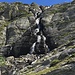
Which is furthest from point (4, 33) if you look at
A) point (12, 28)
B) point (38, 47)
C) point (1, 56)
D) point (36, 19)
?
point (38, 47)

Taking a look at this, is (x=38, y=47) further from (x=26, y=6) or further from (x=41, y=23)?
(x=26, y=6)

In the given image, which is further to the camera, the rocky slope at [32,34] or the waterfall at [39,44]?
the waterfall at [39,44]

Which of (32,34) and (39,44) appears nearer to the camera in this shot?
(39,44)

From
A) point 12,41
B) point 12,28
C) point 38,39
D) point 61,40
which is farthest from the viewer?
point 12,28

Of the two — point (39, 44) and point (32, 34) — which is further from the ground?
point (32, 34)

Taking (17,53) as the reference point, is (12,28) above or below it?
above

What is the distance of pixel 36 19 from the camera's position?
445 ft

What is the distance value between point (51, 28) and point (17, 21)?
2984cm

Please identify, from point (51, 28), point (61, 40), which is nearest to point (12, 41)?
point (51, 28)

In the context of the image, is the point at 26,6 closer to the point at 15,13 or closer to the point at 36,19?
the point at 15,13

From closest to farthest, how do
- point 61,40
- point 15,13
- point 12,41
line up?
point 61,40 → point 12,41 → point 15,13

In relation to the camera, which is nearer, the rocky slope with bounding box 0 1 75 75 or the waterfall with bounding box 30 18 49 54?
the rocky slope with bounding box 0 1 75 75

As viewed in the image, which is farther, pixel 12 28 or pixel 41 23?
pixel 12 28

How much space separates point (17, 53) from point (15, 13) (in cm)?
4908
